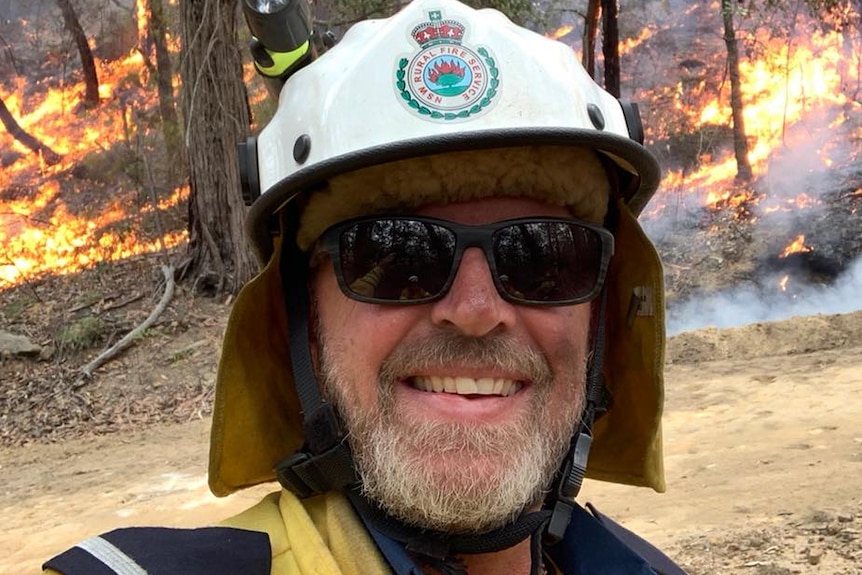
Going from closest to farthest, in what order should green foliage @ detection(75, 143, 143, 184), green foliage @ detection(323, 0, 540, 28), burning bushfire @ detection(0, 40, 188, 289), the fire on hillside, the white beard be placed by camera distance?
the white beard
green foliage @ detection(323, 0, 540, 28)
burning bushfire @ detection(0, 40, 188, 289)
the fire on hillside
green foliage @ detection(75, 143, 143, 184)

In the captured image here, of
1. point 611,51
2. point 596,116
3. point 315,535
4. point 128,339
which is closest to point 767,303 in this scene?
point 611,51

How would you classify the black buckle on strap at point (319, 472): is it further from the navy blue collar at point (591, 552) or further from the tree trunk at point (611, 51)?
the tree trunk at point (611, 51)

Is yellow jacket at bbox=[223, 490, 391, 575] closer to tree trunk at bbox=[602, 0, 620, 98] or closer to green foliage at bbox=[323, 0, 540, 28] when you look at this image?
green foliage at bbox=[323, 0, 540, 28]

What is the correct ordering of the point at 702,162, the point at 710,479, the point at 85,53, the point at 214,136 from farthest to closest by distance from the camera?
the point at 702,162 < the point at 85,53 < the point at 214,136 < the point at 710,479

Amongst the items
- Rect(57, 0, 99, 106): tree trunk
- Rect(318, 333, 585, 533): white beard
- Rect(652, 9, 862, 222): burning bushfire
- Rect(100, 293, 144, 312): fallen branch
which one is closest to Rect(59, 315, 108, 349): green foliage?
Rect(100, 293, 144, 312): fallen branch

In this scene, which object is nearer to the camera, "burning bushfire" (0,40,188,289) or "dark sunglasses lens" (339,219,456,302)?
"dark sunglasses lens" (339,219,456,302)

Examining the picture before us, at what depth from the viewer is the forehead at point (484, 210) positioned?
1644 millimetres

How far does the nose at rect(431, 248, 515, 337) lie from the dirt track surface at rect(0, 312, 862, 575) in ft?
8.49

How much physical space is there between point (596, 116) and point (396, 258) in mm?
532

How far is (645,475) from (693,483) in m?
3.24

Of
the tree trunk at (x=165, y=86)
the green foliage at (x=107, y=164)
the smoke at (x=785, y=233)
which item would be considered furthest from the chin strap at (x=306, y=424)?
the green foliage at (x=107, y=164)

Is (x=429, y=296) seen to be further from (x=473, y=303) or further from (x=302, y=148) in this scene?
(x=302, y=148)

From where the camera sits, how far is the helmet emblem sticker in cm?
160

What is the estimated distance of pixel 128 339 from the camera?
977 cm
